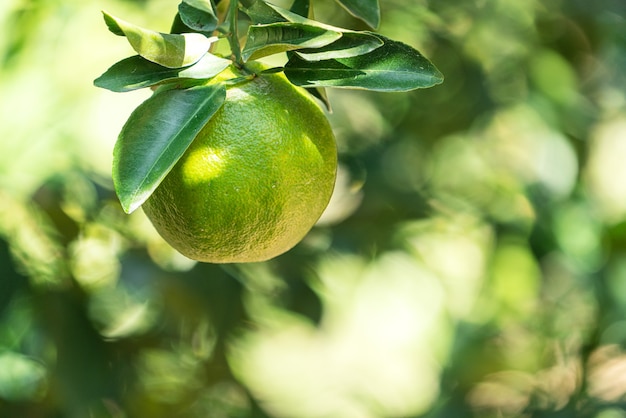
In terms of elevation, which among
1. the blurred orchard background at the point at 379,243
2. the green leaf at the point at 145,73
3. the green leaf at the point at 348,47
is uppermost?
the green leaf at the point at 348,47

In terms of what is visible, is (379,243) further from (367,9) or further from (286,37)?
(286,37)

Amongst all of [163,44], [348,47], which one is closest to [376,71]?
[348,47]

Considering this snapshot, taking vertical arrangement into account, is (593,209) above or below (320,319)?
above

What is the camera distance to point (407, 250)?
160 centimetres

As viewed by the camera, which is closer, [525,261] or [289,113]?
[289,113]

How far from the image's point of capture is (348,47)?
533 mm

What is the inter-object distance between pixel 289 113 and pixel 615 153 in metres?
1.39

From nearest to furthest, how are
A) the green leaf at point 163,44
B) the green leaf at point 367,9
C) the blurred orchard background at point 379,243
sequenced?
the green leaf at point 163,44 → the green leaf at point 367,9 → the blurred orchard background at point 379,243

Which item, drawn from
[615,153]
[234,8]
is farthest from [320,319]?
[234,8]

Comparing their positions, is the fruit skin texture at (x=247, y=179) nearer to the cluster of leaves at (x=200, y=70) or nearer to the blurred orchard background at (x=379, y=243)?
the cluster of leaves at (x=200, y=70)

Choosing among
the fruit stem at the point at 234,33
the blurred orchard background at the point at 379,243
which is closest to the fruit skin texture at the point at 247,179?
the fruit stem at the point at 234,33

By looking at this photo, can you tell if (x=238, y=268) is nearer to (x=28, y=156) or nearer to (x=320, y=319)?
(x=320, y=319)

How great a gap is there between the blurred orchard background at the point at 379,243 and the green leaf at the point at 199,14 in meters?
0.70

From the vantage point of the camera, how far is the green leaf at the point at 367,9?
64cm
